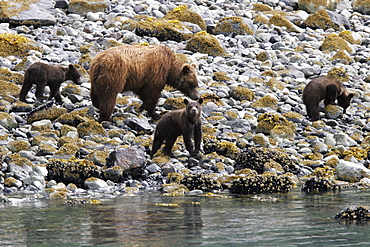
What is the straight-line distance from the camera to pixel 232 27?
21.5 metres

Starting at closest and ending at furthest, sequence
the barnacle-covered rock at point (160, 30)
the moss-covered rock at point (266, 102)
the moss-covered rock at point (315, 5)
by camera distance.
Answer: the moss-covered rock at point (266, 102) < the barnacle-covered rock at point (160, 30) < the moss-covered rock at point (315, 5)

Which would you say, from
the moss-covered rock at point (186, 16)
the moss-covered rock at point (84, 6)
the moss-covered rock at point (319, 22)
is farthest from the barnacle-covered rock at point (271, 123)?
the moss-covered rock at point (319, 22)

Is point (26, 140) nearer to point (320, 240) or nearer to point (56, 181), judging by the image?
point (56, 181)

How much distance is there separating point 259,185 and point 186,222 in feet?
9.69

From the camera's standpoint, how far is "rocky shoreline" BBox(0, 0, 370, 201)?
9.69 m

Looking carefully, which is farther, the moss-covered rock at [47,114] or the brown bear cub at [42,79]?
the brown bear cub at [42,79]

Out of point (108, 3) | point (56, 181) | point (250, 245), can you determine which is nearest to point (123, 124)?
point (56, 181)

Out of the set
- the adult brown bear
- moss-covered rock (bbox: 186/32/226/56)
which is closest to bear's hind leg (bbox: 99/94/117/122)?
the adult brown bear

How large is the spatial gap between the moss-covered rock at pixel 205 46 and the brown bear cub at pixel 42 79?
599cm

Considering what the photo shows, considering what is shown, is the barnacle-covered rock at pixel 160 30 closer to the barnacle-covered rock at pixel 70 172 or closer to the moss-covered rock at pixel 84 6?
the moss-covered rock at pixel 84 6

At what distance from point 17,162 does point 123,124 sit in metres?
3.43

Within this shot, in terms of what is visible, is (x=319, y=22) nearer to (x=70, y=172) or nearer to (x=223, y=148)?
(x=223, y=148)

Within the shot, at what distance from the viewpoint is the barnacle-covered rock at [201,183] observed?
934cm

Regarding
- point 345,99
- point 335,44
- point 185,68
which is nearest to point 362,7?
point 335,44
